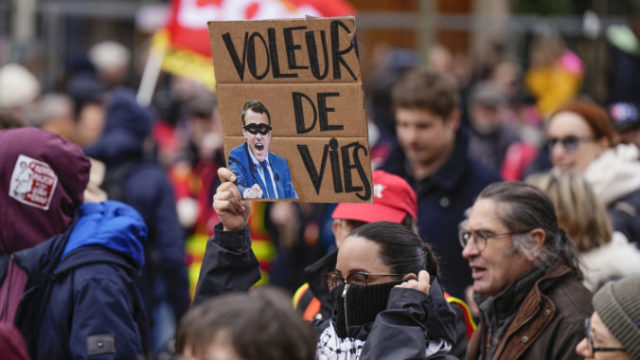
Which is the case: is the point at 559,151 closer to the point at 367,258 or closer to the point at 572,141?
the point at 572,141

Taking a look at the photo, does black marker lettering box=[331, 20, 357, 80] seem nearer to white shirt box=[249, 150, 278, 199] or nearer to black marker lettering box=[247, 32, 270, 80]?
black marker lettering box=[247, 32, 270, 80]

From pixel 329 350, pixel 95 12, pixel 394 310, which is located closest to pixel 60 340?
pixel 329 350

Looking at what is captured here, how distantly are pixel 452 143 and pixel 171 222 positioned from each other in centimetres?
197

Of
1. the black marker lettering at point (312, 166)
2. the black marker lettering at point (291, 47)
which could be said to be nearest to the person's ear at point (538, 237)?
the black marker lettering at point (312, 166)

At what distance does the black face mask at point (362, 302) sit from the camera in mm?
3379

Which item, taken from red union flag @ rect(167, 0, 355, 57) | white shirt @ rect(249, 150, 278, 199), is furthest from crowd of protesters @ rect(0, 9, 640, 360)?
red union flag @ rect(167, 0, 355, 57)

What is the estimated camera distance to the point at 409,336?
3.17m

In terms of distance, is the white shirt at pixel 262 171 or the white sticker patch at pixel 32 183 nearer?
the white shirt at pixel 262 171

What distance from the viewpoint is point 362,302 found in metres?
3.38

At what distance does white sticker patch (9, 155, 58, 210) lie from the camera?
12.6 feet

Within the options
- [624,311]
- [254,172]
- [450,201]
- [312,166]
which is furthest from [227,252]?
[450,201]

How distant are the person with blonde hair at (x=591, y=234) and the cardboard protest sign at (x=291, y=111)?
165 centimetres

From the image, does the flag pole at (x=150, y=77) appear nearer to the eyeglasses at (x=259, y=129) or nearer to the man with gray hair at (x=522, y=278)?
the man with gray hair at (x=522, y=278)

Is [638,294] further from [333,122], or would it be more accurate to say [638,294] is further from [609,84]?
[609,84]
